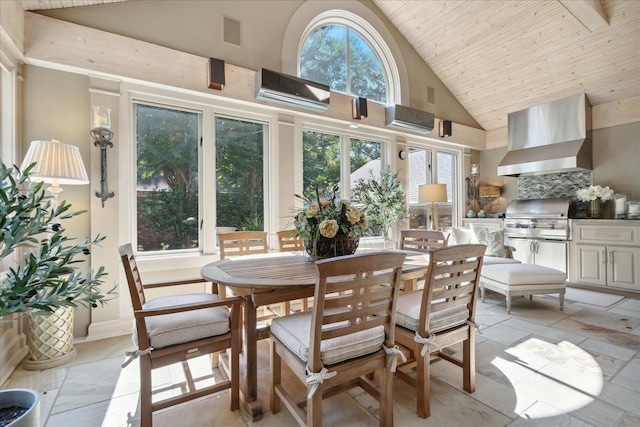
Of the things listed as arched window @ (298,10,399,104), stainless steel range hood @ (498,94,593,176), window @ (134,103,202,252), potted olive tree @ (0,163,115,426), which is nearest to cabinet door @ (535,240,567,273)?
stainless steel range hood @ (498,94,593,176)

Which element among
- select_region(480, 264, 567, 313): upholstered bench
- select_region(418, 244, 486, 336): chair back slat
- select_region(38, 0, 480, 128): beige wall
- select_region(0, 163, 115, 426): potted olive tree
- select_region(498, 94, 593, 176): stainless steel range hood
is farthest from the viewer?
select_region(498, 94, 593, 176): stainless steel range hood

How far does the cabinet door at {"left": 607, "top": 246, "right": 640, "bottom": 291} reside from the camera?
4.00 meters

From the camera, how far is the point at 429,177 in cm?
562

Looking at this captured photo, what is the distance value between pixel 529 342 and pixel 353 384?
197 centimetres

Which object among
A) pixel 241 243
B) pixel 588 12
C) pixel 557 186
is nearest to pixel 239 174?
pixel 241 243

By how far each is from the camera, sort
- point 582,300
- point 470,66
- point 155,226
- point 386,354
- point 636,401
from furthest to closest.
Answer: point 470,66, point 582,300, point 155,226, point 636,401, point 386,354

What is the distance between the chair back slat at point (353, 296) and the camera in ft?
4.30

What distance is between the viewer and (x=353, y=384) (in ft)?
5.57

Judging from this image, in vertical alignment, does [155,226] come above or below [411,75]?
below

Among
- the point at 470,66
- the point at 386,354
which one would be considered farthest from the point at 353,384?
the point at 470,66

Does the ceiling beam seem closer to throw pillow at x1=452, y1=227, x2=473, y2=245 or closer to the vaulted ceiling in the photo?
the vaulted ceiling

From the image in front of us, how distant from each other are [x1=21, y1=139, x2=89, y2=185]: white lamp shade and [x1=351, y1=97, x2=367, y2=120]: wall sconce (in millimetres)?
3275

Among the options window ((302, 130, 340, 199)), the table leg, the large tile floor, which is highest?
window ((302, 130, 340, 199))

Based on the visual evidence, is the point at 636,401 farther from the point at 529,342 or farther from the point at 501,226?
the point at 501,226
